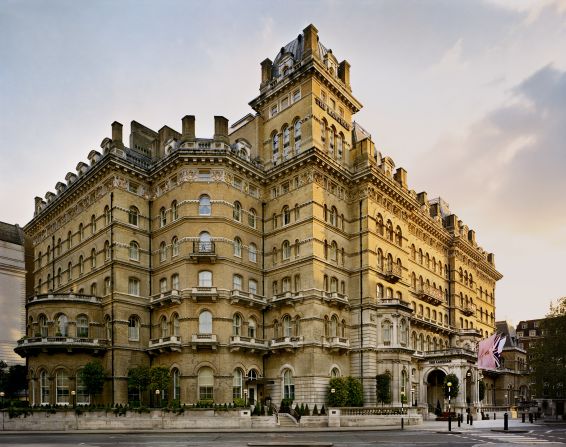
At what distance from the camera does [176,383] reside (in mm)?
49125

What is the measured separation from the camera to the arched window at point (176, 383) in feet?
160

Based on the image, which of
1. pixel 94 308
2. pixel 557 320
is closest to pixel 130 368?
pixel 94 308

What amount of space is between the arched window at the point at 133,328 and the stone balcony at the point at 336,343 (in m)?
17.0

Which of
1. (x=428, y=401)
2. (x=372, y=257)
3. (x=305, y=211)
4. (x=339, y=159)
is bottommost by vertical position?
(x=428, y=401)

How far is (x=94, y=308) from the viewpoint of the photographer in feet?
172

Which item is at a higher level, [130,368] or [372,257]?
[372,257]

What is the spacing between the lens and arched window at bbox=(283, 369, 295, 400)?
49.6m

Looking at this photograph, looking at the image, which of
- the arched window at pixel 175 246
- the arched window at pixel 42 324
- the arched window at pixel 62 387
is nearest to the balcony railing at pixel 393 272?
the arched window at pixel 175 246

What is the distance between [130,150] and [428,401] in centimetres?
4165

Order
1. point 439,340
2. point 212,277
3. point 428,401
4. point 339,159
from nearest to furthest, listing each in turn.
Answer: point 212,277 → point 339,159 → point 428,401 → point 439,340

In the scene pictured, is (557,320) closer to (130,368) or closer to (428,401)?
(428,401)

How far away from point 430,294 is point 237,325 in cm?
2632

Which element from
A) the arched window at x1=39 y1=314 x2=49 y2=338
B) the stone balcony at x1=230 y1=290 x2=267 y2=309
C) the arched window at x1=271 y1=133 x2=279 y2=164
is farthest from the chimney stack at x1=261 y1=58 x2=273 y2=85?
the arched window at x1=39 y1=314 x2=49 y2=338

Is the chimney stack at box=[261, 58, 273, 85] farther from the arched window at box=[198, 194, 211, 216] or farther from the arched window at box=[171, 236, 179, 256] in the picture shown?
the arched window at box=[171, 236, 179, 256]
